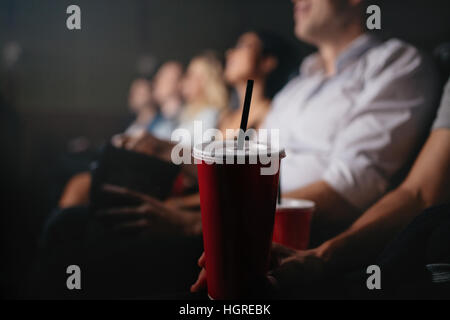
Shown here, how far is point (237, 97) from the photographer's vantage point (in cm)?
139

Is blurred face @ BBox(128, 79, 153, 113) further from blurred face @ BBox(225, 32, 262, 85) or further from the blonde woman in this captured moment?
blurred face @ BBox(225, 32, 262, 85)

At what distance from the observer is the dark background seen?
1.04 meters

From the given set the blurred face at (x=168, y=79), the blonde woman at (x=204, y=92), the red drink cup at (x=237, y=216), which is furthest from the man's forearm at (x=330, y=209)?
the blurred face at (x=168, y=79)

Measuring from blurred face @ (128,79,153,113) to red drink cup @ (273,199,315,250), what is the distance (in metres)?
1.30

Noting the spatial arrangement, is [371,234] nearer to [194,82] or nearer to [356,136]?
[356,136]

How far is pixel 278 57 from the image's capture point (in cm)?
119

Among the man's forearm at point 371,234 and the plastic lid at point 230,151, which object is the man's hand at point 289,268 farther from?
the plastic lid at point 230,151

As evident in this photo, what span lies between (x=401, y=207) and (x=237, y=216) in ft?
1.42

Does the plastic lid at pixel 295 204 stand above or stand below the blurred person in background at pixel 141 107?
below

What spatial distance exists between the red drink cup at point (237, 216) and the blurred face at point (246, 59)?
677 mm

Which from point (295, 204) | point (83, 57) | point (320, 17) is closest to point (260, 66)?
point (320, 17)

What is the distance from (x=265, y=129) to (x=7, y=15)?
106 cm

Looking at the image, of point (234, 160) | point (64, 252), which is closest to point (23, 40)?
point (64, 252)

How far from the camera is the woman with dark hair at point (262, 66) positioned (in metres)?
1.18
